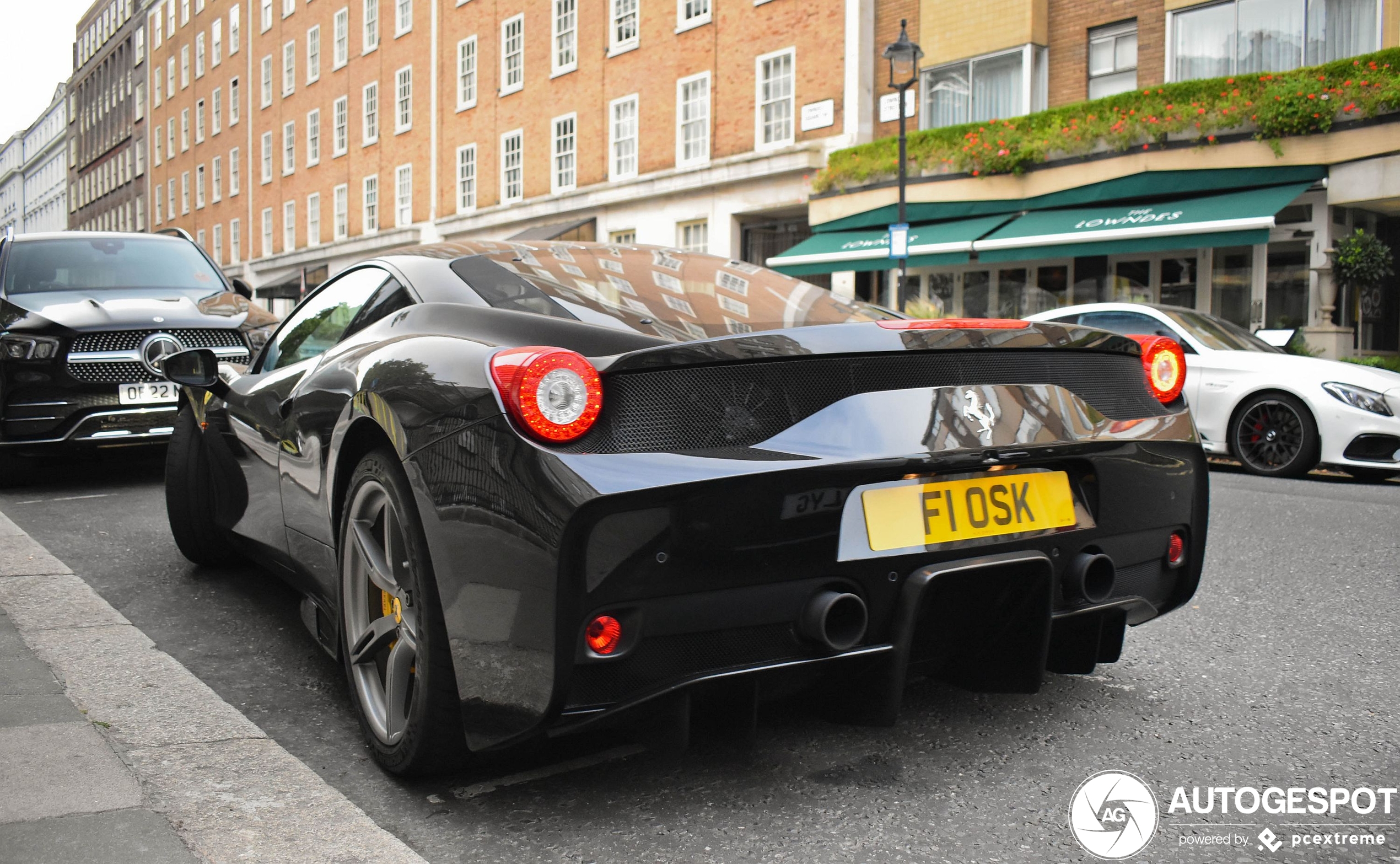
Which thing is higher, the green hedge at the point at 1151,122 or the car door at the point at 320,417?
the green hedge at the point at 1151,122

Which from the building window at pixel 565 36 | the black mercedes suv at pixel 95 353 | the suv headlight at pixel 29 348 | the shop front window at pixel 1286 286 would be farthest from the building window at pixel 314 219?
the suv headlight at pixel 29 348

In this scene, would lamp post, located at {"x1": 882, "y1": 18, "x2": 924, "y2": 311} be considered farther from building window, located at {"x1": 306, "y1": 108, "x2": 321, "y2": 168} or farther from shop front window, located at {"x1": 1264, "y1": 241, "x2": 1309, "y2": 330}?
building window, located at {"x1": 306, "y1": 108, "x2": 321, "y2": 168}

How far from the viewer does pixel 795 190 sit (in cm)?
2320

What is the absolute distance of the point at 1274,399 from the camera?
31.0 feet

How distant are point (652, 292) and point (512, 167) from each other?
2990 cm

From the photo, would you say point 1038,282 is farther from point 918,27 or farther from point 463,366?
point 463,366

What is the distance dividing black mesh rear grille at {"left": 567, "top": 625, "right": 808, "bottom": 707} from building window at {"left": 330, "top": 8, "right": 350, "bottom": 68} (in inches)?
1665

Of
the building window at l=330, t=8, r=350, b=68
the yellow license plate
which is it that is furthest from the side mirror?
the building window at l=330, t=8, r=350, b=68

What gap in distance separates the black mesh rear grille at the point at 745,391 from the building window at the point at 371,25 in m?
39.6

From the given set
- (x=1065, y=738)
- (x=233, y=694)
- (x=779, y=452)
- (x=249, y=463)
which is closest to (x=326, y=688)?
(x=233, y=694)

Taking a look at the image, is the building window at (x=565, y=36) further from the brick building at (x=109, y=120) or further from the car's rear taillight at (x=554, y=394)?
the brick building at (x=109, y=120)

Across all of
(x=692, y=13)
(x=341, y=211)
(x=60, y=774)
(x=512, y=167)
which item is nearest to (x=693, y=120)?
(x=692, y=13)

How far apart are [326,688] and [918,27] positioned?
20.3m

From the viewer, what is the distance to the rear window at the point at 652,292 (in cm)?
268
